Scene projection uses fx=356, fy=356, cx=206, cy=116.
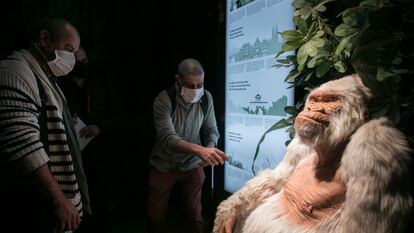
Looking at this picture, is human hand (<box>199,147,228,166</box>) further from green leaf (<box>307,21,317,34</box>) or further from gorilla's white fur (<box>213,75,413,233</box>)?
green leaf (<box>307,21,317,34</box>)

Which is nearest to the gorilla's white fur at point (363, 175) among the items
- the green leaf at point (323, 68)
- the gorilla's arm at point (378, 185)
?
the gorilla's arm at point (378, 185)

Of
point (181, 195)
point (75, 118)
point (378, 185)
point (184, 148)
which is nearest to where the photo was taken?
point (378, 185)

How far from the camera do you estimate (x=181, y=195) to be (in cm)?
183

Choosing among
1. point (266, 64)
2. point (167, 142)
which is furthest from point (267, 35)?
point (167, 142)

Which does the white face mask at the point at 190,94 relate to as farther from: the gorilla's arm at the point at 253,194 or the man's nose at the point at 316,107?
the man's nose at the point at 316,107

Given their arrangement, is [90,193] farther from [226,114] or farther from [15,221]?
[226,114]

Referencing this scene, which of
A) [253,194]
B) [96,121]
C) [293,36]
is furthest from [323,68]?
[96,121]

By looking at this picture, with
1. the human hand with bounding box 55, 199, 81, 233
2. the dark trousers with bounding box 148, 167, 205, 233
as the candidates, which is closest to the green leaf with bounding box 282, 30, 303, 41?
the dark trousers with bounding box 148, 167, 205, 233

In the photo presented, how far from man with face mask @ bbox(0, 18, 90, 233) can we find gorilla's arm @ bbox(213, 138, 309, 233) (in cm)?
60

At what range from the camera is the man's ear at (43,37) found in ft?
4.50

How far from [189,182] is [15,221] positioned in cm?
80

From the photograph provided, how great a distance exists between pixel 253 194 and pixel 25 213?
871 millimetres

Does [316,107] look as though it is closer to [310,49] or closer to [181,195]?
[310,49]

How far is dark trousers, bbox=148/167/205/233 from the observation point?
1809mm
